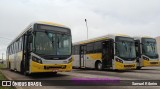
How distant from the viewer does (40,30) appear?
1641 centimetres

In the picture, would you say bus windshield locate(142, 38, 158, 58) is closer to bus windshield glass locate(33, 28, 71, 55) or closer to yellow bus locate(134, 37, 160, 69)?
yellow bus locate(134, 37, 160, 69)

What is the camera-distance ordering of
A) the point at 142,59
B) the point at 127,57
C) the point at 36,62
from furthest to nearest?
the point at 142,59
the point at 127,57
the point at 36,62

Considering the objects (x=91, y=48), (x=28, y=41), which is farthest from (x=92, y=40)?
(x=28, y=41)

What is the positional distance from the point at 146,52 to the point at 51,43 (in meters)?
13.4

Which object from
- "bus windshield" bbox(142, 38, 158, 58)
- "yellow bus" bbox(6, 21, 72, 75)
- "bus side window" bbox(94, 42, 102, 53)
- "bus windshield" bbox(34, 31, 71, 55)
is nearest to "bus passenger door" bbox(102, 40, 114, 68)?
"bus side window" bbox(94, 42, 102, 53)

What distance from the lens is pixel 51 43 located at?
644 inches

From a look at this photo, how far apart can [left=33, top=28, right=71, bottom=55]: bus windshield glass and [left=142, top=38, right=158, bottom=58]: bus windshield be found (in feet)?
39.1

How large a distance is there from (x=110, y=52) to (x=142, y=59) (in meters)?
4.59

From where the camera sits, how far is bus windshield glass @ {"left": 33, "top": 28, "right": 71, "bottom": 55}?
52.6 ft

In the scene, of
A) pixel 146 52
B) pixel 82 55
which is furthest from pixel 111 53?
pixel 82 55

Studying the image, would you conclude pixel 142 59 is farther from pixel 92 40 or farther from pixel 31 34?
pixel 31 34

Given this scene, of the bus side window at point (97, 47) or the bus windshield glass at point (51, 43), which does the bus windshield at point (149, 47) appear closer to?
the bus side window at point (97, 47)

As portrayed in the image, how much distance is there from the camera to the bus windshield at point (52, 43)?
16031 mm

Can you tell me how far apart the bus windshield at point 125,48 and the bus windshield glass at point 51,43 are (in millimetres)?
7240
